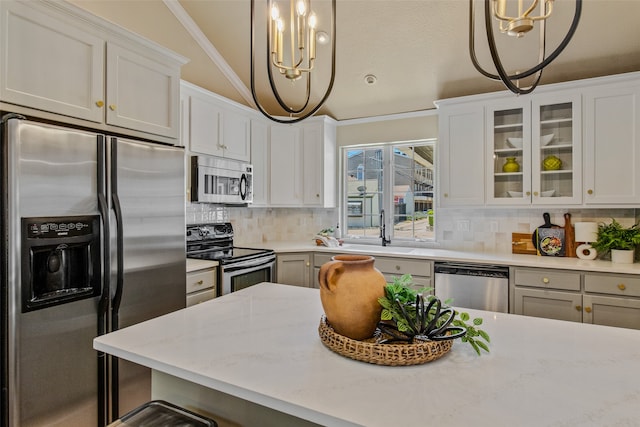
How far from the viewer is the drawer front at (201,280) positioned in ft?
8.26

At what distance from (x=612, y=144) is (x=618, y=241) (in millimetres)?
766

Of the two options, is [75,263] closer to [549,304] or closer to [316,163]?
[316,163]

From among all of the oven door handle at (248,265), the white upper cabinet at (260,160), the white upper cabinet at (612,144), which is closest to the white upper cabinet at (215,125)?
the white upper cabinet at (260,160)

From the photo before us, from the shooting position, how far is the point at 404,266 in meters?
3.22

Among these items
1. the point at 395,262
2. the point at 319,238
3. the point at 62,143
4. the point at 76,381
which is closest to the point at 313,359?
the point at 76,381

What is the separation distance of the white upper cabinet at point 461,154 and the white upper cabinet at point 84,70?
239 cm

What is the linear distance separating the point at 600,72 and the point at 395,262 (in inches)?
94.0

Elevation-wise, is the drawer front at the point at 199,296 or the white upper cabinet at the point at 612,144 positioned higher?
the white upper cabinet at the point at 612,144

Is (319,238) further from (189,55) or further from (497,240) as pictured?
(189,55)

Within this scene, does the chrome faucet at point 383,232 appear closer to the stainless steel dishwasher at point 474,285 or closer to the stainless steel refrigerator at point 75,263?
the stainless steel dishwasher at point 474,285

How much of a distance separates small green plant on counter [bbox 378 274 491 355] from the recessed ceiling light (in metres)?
2.93

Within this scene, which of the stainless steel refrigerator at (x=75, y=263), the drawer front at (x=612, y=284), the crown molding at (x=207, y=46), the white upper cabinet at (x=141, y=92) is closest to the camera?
the stainless steel refrigerator at (x=75, y=263)

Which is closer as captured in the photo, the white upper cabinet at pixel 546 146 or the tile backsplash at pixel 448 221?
the white upper cabinet at pixel 546 146

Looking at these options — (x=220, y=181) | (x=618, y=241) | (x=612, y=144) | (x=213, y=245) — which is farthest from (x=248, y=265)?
Result: (x=612, y=144)
